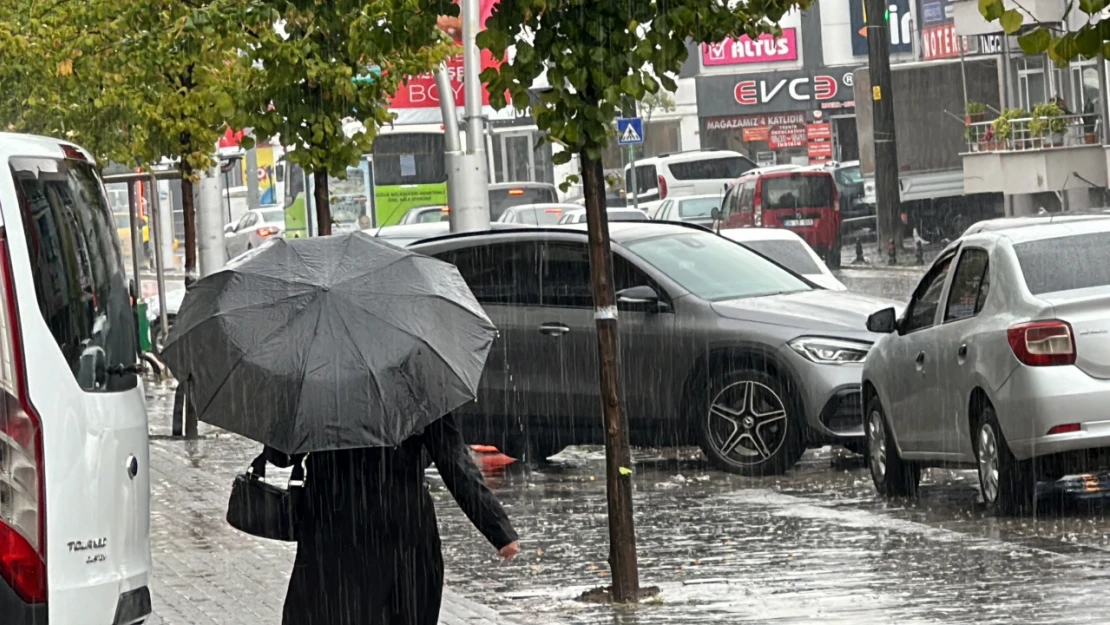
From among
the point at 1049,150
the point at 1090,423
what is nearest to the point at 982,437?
the point at 1090,423

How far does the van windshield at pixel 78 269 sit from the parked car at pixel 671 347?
23.2 ft

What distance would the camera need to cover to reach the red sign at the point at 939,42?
63.0m

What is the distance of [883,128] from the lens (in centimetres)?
4491

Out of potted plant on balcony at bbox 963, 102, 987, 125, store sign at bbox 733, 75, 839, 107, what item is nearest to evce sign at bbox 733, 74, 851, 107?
store sign at bbox 733, 75, 839, 107

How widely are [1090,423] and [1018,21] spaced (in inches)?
217

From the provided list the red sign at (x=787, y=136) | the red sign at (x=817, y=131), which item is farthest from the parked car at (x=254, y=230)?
the red sign at (x=787, y=136)

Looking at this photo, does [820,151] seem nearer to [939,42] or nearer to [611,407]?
[939,42]

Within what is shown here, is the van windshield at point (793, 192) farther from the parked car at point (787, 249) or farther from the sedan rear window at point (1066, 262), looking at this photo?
the sedan rear window at point (1066, 262)

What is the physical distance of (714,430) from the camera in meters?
14.0

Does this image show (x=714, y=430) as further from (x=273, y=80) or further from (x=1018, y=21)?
(x=1018, y=21)

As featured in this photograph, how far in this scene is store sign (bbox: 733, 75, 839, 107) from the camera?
76.8 m

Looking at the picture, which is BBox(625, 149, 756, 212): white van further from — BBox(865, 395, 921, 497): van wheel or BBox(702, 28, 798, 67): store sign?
BBox(865, 395, 921, 497): van wheel

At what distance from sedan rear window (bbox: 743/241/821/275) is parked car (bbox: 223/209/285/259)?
2981 cm

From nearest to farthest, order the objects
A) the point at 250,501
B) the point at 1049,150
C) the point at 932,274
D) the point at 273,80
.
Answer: the point at 250,501 < the point at 932,274 < the point at 273,80 < the point at 1049,150
